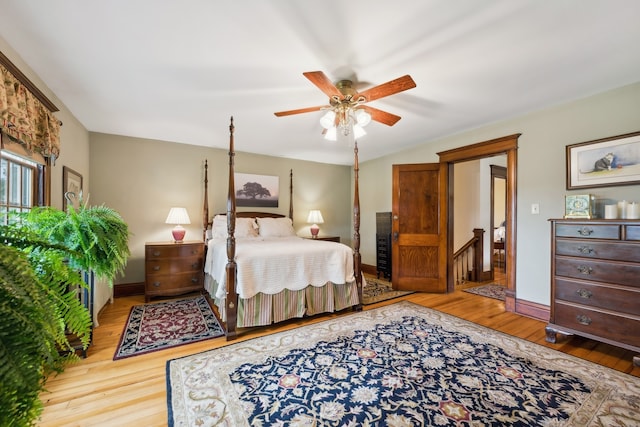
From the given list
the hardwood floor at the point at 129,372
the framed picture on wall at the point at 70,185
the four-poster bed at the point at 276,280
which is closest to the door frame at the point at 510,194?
the hardwood floor at the point at 129,372

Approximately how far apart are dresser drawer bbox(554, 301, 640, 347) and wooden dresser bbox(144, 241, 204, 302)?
4.15 meters

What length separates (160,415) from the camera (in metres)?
1.58

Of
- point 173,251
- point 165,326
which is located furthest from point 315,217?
point 165,326

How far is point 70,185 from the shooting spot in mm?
2957

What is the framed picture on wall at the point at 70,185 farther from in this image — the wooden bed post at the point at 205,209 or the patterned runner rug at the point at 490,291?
the patterned runner rug at the point at 490,291

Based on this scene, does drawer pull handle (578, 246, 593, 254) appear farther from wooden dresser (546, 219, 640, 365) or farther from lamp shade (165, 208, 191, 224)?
lamp shade (165, 208, 191, 224)

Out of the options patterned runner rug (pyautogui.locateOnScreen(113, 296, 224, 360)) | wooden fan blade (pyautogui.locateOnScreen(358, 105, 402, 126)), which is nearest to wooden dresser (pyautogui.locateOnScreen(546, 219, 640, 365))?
wooden fan blade (pyautogui.locateOnScreen(358, 105, 402, 126))

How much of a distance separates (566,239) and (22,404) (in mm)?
3404

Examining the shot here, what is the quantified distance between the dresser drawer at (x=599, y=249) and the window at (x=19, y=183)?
4.31 meters

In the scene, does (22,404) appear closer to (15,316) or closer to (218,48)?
(15,316)

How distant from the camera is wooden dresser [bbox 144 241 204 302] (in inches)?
141

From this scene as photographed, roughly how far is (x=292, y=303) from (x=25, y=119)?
262cm

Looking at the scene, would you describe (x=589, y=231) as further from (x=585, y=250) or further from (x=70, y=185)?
(x=70, y=185)

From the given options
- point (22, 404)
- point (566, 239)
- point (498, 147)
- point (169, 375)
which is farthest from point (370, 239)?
point (22, 404)
